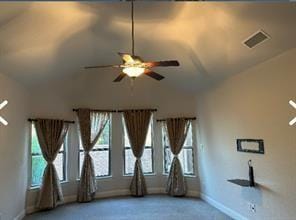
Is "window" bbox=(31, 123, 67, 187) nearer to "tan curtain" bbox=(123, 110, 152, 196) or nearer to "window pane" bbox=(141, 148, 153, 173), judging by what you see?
"tan curtain" bbox=(123, 110, 152, 196)

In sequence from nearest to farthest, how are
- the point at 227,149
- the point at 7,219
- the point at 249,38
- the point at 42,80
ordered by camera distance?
the point at 249,38
the point at 7,219
the point at 227,149
the point at 42,80

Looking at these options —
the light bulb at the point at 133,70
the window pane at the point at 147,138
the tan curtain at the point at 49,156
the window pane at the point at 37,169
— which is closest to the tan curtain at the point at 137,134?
the window pane at the point at 147,138

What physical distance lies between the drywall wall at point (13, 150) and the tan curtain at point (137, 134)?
102 inches

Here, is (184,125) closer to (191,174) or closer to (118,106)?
(191,174)

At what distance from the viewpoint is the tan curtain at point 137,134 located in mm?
7086

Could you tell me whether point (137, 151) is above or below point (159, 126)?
below

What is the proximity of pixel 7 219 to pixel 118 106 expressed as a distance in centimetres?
372

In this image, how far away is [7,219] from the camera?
15.1 ft

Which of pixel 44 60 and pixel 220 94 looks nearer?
pixel 44 60

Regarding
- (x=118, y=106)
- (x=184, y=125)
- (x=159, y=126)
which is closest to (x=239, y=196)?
(x=184, y=125)

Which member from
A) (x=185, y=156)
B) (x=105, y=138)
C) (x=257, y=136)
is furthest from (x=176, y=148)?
(x=257, y=136)

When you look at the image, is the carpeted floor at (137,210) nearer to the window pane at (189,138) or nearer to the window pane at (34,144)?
the window pane at (34,144)

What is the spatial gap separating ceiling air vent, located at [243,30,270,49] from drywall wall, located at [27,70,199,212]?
340cm

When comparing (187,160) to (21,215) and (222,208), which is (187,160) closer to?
(222,208)
